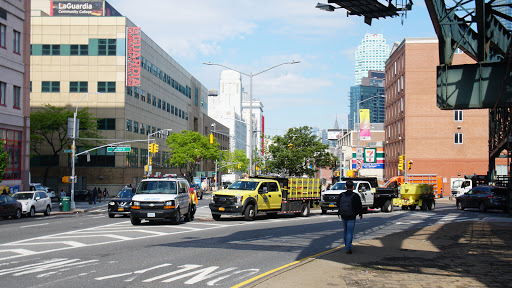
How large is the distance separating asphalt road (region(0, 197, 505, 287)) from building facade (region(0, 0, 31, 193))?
25187 mm

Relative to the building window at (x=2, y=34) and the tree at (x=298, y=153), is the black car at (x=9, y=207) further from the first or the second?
the tree at (x=298, y=153)

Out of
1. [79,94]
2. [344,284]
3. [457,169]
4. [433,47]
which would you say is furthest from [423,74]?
[344,284]

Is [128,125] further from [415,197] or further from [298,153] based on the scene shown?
[415,197]

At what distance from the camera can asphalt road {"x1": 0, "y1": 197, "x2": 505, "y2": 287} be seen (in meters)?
10.7

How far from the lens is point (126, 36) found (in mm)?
71500

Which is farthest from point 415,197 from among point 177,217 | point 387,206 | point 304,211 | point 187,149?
point 187,149

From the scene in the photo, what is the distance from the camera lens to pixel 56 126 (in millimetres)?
63406

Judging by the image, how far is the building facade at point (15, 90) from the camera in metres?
43.5

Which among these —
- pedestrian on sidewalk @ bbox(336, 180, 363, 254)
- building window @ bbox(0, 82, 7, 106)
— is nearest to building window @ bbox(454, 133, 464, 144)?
building window @ bbox(0, 82, 7, 106)

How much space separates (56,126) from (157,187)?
43.0 metres

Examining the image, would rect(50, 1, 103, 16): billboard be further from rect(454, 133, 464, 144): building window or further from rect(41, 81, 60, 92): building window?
rect(454, 133, 464, 144): building window

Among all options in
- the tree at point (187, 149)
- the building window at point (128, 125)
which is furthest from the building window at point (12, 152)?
the tree at point (187, 149)

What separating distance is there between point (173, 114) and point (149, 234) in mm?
79412

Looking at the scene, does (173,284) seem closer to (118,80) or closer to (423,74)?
(118,80)
